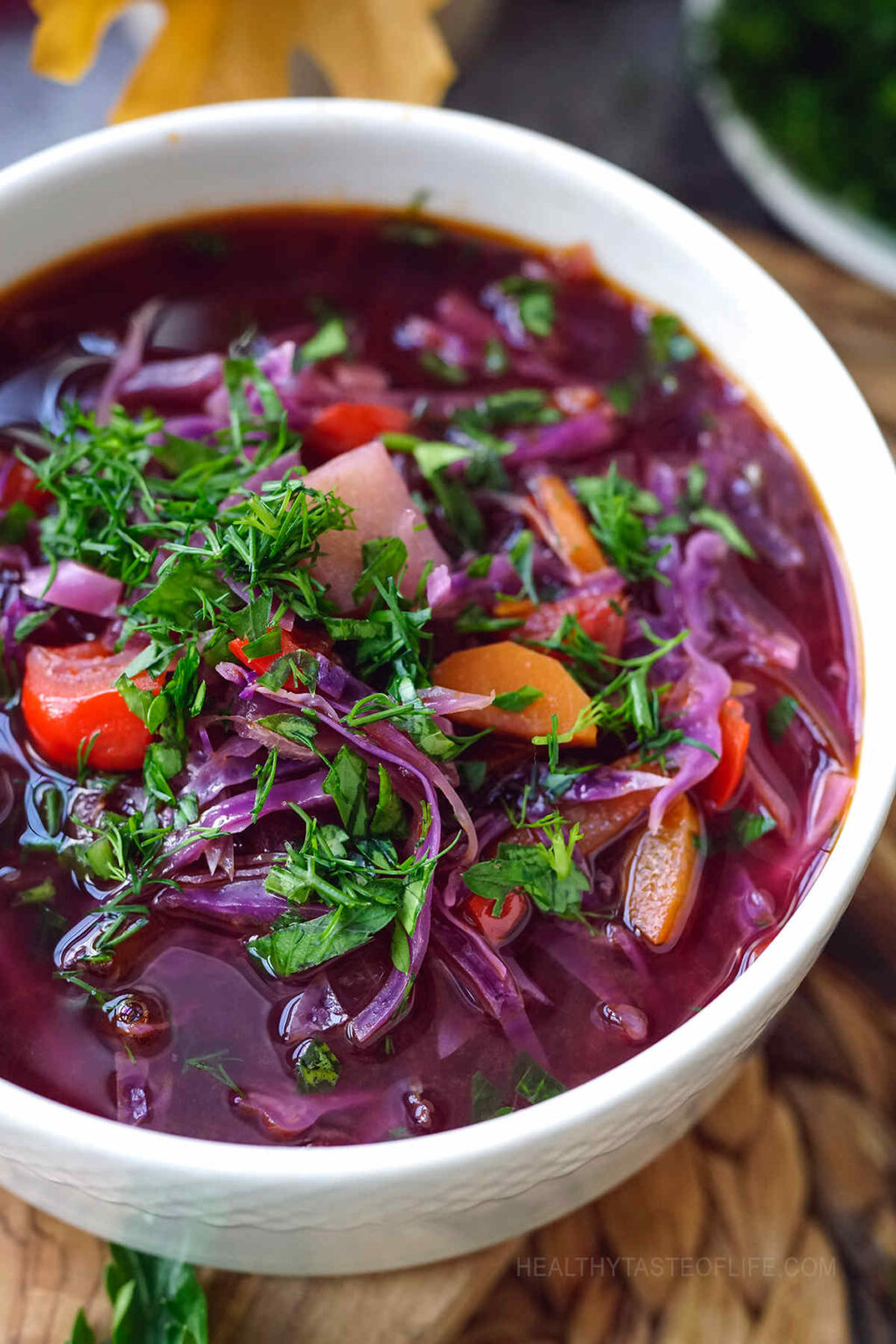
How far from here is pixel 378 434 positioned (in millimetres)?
2404

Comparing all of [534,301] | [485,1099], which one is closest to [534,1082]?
[485,1099]

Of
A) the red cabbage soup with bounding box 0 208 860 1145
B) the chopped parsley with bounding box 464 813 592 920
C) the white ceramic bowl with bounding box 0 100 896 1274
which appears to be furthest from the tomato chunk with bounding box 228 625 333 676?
the white ceramic bowl with bounding box 0 100 896 1274

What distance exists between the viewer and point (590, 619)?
2199 millimetres

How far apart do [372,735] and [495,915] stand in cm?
30

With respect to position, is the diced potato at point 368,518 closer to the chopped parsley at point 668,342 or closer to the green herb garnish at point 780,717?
the green herb garnish at point 780,717

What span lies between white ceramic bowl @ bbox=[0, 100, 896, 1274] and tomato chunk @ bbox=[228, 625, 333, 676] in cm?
61

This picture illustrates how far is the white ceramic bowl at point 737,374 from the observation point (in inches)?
64.3

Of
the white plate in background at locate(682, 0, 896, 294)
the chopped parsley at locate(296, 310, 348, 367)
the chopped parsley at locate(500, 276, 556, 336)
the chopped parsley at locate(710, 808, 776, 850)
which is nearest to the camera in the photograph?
the chopped parsley at locate(710, 808, 776, 850)

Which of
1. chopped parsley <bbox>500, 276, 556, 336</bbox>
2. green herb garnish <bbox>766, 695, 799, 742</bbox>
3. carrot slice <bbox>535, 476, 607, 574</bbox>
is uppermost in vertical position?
chopped parsley <bbox>500, 276, 556, 336</bbox>

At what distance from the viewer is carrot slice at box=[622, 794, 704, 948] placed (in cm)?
206

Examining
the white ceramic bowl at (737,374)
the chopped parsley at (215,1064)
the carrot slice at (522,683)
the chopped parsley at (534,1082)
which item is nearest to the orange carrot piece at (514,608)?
the carrot slice at (522,683)

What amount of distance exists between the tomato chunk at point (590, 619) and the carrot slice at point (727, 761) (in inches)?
8.0

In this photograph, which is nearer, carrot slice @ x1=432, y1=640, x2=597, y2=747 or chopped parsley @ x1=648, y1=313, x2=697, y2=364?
carrot slice @ x1=432, y1=640, x2=597, y2=747

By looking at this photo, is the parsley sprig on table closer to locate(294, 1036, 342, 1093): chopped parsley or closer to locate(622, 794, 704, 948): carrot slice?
locate(294, 1036, 342, 1093): chopped parsley
